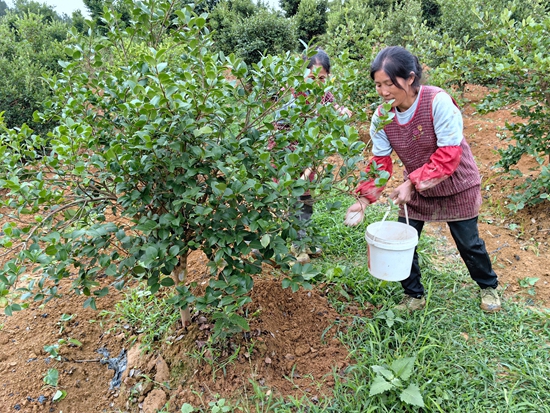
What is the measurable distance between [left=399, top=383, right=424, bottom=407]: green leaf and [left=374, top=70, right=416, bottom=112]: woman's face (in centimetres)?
139

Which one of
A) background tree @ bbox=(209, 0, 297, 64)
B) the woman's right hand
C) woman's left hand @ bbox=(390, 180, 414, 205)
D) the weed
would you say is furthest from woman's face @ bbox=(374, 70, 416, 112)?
background tree @ bbox=(209, 0, 297, 64)

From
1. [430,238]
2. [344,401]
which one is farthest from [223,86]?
[430,238]

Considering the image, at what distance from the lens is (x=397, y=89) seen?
1943mm

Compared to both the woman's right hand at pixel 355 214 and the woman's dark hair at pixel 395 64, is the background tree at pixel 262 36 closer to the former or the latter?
the woman's dark hair at pixel 395 64

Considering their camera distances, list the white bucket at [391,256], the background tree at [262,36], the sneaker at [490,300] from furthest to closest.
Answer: the background tree at [262,36] → the sneaker at [490,300] → the white bucket at [391,256]

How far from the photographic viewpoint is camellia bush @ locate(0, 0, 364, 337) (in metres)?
1.40

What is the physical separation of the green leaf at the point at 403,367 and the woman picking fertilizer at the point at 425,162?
0.60 m

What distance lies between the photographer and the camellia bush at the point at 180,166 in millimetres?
1399

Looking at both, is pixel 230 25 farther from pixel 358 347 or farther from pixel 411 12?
pixel 358 347

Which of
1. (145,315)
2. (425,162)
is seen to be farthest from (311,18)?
(145,315)

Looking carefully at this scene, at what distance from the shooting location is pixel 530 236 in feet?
10.7

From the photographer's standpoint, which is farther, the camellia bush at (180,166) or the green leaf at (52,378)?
the green leaf at (52,378)

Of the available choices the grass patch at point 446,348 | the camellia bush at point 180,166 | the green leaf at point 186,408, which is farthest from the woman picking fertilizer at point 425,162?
the green leaf at point 186,408

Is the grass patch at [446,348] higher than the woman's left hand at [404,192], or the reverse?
the woman's left hand at [404,192]
